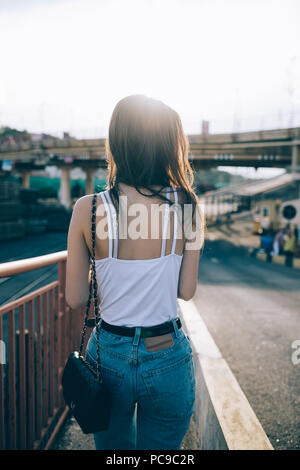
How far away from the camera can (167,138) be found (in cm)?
140

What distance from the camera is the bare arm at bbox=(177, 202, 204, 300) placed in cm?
146

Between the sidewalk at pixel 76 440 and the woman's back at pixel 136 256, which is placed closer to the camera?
the woman's back at pixel 136 256

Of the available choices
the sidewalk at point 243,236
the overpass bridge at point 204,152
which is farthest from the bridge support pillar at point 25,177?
the sidewalk at point 243,236

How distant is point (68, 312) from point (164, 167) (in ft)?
5.98

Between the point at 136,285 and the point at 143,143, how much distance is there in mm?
538

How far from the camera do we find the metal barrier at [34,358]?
195 cm

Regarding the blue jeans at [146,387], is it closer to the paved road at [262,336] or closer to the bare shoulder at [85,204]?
the bare shoulder at [85,204]

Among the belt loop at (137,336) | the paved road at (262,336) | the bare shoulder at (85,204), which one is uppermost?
the bare shoulder at (85,204)

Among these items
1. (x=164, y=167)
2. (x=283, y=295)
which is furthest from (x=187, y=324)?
(x=283, y=295)

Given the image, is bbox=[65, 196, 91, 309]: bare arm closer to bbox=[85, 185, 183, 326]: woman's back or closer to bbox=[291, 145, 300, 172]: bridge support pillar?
bbox=[85, 185, 183, 326]: woman's back

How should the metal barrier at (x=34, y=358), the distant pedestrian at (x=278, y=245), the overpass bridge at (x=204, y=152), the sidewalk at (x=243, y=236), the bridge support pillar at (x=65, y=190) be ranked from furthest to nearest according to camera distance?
the bridge support pillar at (x=65, y=190) → the overpass bridge at (x=204, y=152) → the distant pedestrian at (x=278, y=245) → the sidewalk at (x=243, y=236) → the metal barrier at (x=34, y=358)

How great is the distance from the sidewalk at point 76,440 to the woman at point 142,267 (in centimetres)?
137

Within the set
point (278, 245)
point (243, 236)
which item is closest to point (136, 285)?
point (278, 245)
